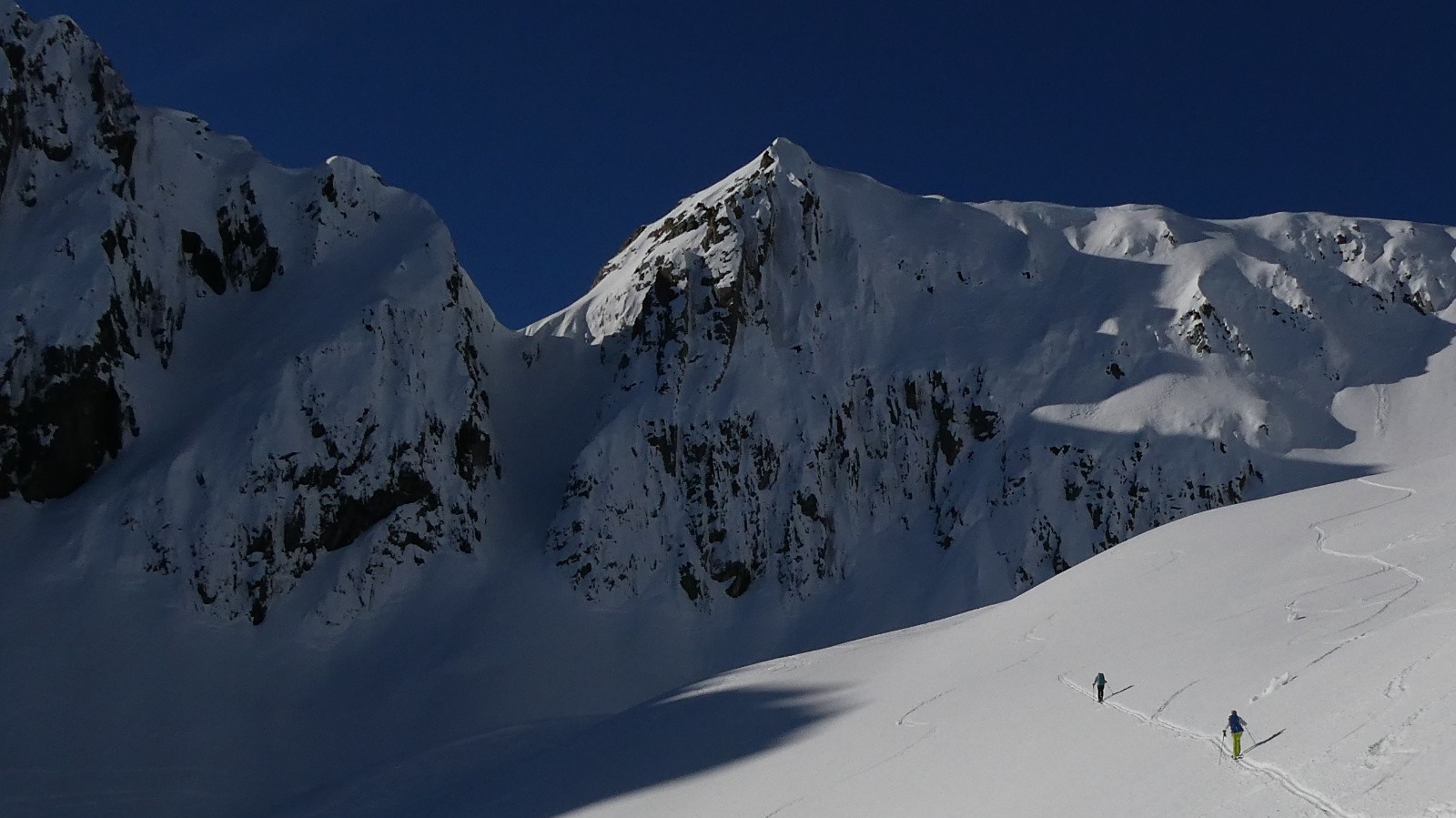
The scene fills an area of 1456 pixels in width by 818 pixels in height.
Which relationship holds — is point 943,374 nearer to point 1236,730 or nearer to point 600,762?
point 600,762

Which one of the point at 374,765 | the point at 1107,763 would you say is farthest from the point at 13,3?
the point at 1107,763

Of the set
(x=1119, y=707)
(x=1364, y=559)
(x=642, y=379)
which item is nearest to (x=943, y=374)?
(x=642, y=379)

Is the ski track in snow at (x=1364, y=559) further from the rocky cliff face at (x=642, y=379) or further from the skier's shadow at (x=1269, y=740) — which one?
the rocky cliff face at (x=642, y=379)

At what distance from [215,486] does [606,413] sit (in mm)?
22174

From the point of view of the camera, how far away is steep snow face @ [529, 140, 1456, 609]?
63281 millimetres

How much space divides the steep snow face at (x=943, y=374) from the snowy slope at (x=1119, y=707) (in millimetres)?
21258

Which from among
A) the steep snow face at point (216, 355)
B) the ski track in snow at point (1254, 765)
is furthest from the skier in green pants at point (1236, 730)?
the steep snow face at point (216, 355)

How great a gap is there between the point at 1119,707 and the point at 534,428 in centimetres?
5179

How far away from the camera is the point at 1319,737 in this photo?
16969mm

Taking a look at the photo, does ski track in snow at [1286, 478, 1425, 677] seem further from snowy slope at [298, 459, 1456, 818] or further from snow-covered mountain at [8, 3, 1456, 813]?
snow-covered mountain at [8, 3, 1456, 813]

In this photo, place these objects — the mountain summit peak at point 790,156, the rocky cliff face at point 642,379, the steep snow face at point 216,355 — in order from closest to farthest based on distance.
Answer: the steep snow face at point 216,355 < the rocky cliff face at point 642,379 < the mountain summit peak at point 790,156

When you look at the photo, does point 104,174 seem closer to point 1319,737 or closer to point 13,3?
point 13,3

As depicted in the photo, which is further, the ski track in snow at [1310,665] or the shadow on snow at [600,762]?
the shadow on snow at [600,762]

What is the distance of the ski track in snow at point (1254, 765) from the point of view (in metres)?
14.6
